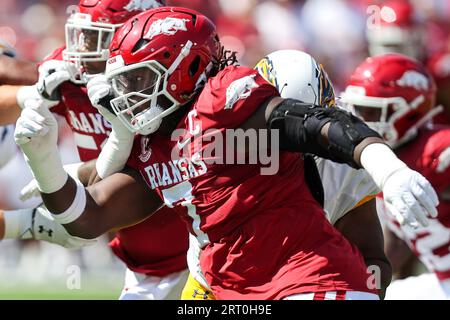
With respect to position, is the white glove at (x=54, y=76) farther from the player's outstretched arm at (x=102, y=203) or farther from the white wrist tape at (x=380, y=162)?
the white wrist tape at (x=380, y=162)

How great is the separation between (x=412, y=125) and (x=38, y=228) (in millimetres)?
2218

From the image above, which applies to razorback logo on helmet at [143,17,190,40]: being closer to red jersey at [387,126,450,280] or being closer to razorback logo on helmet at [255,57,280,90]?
razorback logo on helmet at [255,57,280,90]

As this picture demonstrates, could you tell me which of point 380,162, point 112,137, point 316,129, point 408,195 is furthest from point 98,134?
point 408,195

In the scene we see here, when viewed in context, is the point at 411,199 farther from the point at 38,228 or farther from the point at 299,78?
the point at 38,228

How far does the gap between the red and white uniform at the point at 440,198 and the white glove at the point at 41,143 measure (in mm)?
2333

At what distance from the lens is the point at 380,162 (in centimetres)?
287

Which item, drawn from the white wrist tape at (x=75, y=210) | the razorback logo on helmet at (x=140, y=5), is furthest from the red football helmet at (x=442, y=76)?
the white wrist tape at (x=75, y=210)

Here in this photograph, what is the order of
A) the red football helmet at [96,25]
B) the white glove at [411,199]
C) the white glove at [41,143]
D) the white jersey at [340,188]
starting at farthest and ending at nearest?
the red football helmet at [96,25] → the white jersey at [340,188] → the white glove at [41,143] → the white glove at [411,199]

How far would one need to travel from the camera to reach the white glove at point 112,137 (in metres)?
3.50

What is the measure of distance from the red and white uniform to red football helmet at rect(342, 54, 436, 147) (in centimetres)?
19

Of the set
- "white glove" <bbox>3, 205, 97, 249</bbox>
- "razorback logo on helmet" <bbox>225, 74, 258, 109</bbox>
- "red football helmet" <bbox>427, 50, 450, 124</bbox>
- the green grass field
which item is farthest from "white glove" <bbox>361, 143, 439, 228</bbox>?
"red football helmet" <bbox>427, 50, 450, 124</bbox>

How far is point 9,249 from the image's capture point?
8117mm

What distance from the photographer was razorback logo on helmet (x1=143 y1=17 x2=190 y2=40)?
3.46 meters

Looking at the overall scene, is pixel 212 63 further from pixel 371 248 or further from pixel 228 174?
pixel 371 248
